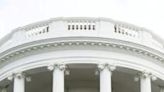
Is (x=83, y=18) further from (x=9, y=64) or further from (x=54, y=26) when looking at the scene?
(x=9, y=64)

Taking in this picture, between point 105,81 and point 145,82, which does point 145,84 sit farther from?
point 105,81

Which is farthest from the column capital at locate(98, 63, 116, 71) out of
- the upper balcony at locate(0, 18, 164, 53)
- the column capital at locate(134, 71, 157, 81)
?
the column capital at locate(134, 71, 157, 81)

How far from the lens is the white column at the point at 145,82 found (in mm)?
43594

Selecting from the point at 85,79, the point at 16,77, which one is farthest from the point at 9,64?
the point at 85,79

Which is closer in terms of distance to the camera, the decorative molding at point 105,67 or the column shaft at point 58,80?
the column shaft at point 58,80

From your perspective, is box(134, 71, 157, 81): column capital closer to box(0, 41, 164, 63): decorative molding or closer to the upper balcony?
box(0, 41, 164, 63): decorative molding

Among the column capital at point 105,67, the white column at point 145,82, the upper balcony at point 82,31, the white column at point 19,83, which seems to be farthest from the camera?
the white column at point 145,82

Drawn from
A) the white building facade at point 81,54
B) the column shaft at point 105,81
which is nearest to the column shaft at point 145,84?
the white building facade at point 81,54

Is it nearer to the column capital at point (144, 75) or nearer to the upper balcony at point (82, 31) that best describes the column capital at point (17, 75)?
the upper balcony at point (82, 31)

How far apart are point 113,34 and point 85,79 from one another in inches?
183

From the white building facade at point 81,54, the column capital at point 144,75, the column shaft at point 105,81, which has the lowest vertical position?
the column shaft at point 105,81

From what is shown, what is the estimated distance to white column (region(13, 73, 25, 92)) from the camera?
143 ft

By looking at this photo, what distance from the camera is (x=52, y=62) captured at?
4288cm

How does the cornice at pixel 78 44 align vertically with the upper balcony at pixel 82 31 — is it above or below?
below
